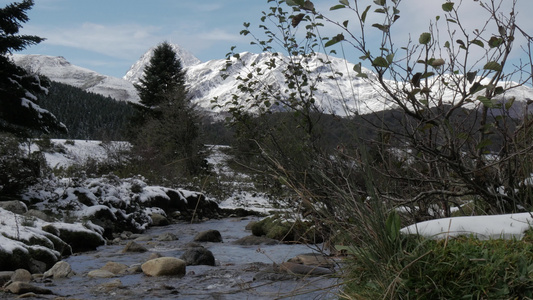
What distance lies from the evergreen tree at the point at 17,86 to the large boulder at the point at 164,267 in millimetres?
7852

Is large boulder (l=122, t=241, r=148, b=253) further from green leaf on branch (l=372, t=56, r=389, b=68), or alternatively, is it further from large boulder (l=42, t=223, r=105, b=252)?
green leaf on branch (l=372, t=56, r=389, b=68)

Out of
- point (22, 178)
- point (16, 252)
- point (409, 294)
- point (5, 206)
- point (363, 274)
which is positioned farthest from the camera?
point (22, 178)

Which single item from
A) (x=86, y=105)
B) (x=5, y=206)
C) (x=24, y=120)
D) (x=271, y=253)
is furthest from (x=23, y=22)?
(x=86, y=105)

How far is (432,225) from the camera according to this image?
2.40 metres

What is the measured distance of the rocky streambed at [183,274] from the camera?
516 cm

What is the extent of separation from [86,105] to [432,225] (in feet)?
221

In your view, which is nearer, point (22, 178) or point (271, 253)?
point (271, 253)

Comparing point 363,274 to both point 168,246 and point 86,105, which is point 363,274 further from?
point 86,105

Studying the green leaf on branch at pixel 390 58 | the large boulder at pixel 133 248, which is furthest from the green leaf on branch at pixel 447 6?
the large boulder at pixel 133 248

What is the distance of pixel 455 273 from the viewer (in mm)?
2002

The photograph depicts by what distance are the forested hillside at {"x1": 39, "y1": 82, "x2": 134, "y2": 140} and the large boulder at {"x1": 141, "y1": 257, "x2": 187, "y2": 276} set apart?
1764 inches

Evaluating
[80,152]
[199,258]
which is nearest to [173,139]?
[80,152]

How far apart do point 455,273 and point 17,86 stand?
42.8ft

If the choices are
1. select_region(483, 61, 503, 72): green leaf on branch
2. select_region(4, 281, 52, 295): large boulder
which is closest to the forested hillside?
select_region(4, 281, 52, 295): large boulder
